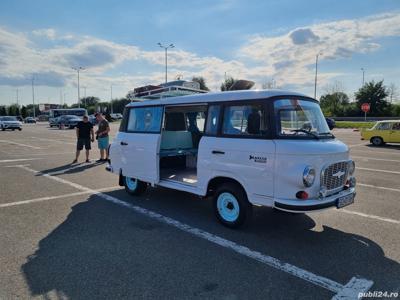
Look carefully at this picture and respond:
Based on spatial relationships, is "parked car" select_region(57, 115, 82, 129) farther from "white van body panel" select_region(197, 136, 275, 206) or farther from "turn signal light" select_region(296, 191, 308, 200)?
"turn signal light" select_region(296, 191, 308, 200)

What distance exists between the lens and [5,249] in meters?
4.66

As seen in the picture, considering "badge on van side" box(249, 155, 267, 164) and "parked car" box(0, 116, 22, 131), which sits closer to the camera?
"badge on van side" box(249, 155, 267, 164)

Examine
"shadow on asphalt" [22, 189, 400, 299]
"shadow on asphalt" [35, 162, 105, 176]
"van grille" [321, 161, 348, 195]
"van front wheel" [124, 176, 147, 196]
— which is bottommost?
"shadow on asphalt" [22, 189, 400, 299]

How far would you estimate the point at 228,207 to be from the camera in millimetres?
5559

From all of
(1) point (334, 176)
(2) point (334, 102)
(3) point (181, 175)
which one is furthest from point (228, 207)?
(2) point (334, 102)

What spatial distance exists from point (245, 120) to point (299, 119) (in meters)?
0.83

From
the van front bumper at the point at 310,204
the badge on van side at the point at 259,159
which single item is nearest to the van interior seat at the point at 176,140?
the badge on van side at the point at 259,159

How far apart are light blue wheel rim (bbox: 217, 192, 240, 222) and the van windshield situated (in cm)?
133

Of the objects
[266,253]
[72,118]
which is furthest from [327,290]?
[72,118]

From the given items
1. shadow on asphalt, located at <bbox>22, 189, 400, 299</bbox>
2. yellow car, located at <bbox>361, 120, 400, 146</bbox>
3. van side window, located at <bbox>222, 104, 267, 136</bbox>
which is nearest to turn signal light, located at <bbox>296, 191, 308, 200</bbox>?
shadow on asphalt, located at <bbox>22, 189, 400, 299</bbox>

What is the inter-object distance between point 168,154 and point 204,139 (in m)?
1.86

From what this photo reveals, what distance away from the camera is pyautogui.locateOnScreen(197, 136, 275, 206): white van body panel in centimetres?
479

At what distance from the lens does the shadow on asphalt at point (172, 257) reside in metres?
3.65

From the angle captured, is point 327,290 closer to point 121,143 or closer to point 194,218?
point 194,218
